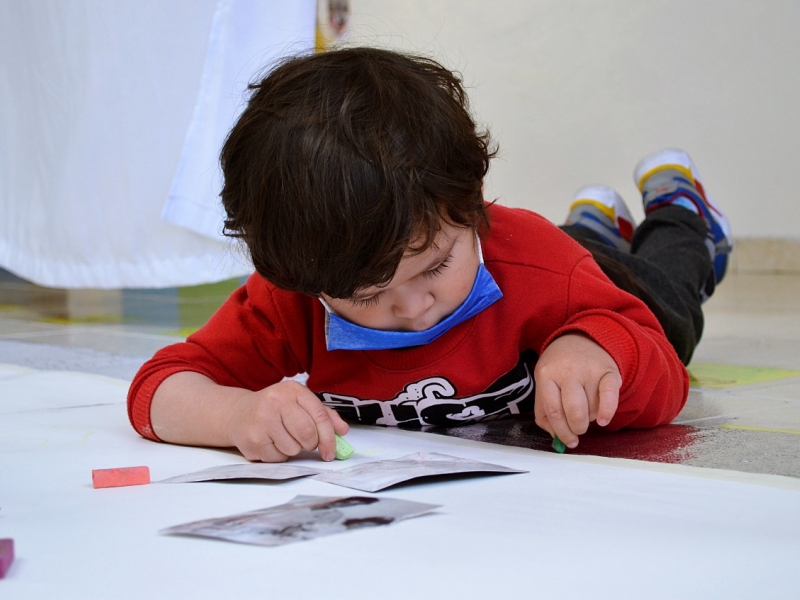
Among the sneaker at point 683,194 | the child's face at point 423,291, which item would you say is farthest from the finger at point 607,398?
the sneaker at point 683,194

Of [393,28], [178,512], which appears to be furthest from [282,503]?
[393,28]

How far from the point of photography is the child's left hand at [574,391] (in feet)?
→ 1.83

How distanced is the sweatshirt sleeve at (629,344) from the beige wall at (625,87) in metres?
1.69

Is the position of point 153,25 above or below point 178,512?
above

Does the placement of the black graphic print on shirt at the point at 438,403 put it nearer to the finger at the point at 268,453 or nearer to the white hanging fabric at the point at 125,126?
the finger at the point at 268,453

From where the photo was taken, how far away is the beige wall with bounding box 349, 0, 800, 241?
244cm

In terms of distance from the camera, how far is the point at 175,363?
723 millimetres

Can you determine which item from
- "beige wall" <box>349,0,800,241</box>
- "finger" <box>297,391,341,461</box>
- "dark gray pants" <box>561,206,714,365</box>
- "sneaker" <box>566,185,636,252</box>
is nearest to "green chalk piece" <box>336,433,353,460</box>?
"finger" <box>297,391,341,461</box>

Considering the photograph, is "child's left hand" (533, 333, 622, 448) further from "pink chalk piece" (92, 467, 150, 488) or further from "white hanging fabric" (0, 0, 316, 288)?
"white hanging fabric" (0, 0, 316, 288)

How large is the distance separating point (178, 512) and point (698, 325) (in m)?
0.79

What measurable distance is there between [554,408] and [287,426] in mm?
169

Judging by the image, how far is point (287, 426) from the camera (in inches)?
22.5

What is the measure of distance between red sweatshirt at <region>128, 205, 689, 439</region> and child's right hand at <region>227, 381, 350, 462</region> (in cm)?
13

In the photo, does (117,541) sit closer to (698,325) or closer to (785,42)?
(698,325)
